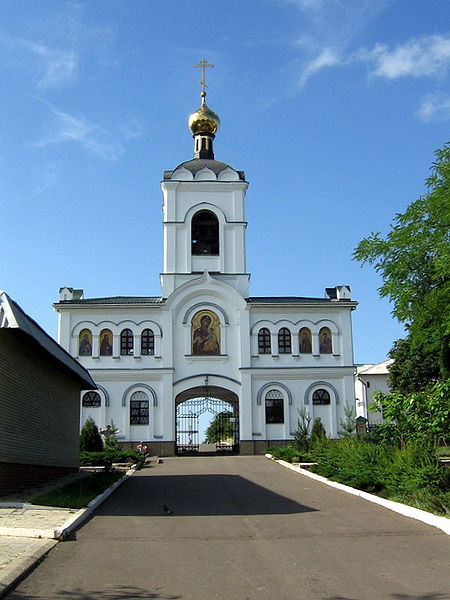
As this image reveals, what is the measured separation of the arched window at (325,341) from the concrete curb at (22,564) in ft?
97.0

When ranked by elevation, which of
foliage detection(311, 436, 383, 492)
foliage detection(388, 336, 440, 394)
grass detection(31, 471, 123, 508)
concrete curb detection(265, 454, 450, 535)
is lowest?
concrete curb detection(265, 454, 450, 535)

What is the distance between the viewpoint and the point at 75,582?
727 centimetres

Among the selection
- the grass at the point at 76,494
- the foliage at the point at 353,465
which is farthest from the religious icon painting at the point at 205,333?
the grass at the point at 76,494

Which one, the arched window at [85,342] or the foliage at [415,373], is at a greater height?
the arched window at [85,342]

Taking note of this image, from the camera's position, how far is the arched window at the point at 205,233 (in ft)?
129

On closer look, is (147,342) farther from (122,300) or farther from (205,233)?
(205,233)

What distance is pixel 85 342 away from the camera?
1475 inches

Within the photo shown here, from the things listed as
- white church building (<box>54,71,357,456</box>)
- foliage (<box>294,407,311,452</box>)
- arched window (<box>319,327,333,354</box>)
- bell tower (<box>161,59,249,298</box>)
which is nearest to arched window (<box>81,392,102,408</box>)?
white church building (<box>54,71,357,456</box>)

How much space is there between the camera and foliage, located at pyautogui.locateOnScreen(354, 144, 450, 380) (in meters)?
17.1

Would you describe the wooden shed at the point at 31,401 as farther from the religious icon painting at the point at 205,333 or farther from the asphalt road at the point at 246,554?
the religious icon painting at the point at 205,333

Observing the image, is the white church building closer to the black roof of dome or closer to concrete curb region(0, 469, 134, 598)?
the black roof of dome

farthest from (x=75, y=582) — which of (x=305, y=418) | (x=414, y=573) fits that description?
(x=305, y=418)

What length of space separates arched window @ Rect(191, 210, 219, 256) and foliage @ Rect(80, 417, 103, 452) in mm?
12162

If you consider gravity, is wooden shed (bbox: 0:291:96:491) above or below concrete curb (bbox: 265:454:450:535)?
above
